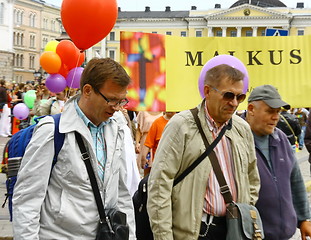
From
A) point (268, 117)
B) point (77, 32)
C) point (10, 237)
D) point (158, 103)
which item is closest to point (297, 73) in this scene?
point (158, 103)

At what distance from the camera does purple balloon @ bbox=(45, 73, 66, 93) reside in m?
7.42

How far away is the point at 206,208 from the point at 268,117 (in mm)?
804

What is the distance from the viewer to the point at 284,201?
364 cm

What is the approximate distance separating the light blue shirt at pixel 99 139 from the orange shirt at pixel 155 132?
12.8 ft

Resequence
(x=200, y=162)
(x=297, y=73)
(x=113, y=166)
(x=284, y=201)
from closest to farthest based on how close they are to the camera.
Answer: (x=113, y=166), (x=200, y=162), (x=284, y=201), (x=297, y=73)

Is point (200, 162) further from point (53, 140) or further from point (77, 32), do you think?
point (77, 32)

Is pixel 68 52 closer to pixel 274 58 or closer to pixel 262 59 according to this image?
pixel 262 59

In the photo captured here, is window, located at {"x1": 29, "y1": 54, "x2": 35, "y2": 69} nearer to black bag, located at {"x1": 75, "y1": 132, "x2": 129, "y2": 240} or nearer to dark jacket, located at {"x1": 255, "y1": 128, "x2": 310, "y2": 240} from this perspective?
dark jacket, located at {"x1": 255, "y1": 128, "x2": 310, "y2": 240}

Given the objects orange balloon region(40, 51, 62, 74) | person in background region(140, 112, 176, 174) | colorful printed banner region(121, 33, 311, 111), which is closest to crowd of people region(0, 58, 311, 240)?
colorful printed banner region(121, 33, 311, 111)

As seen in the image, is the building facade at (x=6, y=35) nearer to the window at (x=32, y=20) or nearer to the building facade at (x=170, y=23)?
the building facade at (x=170, y=23)

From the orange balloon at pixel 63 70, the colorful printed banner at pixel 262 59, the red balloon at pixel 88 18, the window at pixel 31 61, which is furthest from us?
the window at pixel 31 61

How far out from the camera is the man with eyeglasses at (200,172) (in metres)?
3.19

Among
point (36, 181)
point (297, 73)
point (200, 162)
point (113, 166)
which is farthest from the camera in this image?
point (297, 73)

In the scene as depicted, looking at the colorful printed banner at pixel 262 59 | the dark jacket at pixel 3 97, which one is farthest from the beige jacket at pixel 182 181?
the dark jacket at pixel 3 97
